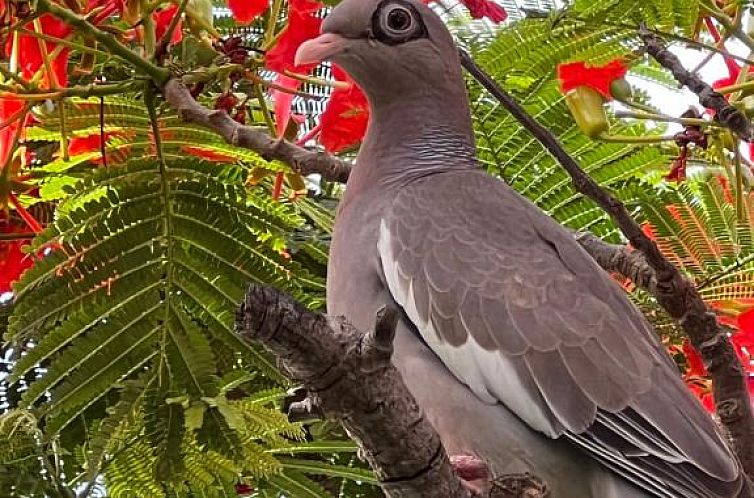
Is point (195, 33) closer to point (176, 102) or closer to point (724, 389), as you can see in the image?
point (176, 102)

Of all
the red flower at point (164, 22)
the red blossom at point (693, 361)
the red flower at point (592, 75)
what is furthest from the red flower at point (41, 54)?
the red blossom at point (693, 361)

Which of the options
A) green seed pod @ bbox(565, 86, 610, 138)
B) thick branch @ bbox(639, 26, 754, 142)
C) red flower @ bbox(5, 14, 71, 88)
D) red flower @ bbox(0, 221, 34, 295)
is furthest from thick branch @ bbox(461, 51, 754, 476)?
red flower @ bbox(0, 221, 34, 295)

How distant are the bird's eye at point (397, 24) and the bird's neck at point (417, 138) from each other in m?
0.14

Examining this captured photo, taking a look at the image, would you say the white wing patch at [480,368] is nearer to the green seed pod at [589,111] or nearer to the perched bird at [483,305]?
the perched bird at [483,305]

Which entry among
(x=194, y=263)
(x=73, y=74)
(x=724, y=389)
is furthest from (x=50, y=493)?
(x=724, y=389)

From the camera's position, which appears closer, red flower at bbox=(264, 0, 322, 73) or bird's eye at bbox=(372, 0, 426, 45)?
red flower at bbox=(264, 0, 322, 73)

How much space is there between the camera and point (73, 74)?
176 centimetres

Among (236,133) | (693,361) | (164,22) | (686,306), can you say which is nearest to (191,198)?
(236,133)

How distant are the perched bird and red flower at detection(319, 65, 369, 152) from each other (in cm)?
3

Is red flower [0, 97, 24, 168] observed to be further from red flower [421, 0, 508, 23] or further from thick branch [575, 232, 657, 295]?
thick branch [575, 232, 657, 295]

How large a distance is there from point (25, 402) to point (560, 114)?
93 centimetres

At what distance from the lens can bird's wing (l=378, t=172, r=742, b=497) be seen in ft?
5.27

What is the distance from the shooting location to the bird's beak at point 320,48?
1652 mm

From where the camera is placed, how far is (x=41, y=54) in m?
1.57
